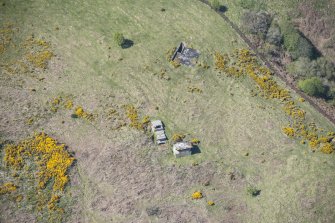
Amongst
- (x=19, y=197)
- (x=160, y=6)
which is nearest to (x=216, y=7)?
(x=160, y=6)

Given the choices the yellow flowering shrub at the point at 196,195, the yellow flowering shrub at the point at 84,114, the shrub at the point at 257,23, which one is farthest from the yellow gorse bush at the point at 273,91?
the yellow flowering shrub at the point at 84,114

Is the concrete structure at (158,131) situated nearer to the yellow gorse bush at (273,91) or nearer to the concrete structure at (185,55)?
the concrete structure at (185,55)

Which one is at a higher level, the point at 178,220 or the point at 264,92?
the point at 264,92

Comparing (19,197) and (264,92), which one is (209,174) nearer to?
(264,92)

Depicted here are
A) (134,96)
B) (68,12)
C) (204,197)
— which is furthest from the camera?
(68,12)

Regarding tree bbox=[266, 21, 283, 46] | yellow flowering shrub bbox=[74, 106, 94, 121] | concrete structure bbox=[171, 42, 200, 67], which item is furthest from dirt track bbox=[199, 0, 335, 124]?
yellow flowering shrub bbox=[74, 106, 94, 121]

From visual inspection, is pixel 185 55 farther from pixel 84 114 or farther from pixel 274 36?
pixel 84 114

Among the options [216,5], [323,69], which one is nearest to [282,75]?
[323,69]
